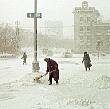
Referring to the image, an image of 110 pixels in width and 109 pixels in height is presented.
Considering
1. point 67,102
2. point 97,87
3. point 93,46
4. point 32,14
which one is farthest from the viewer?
point 93,46

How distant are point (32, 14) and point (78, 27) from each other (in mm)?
111502

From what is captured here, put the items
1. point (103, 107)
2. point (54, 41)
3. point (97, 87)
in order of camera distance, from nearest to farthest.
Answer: point (103, 107), point (97, 87), point (54, 41)

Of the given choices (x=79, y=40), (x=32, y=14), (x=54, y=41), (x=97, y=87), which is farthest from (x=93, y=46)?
(x=97, y=87)

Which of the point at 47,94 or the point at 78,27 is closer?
the point at 47,94

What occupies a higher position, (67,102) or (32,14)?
(32,14)

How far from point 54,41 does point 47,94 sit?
17515 centimetres

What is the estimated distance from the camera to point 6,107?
34.3ft

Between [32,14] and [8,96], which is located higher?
[32,14]

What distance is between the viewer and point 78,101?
36.5 ft

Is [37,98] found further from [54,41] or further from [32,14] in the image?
[54,41]

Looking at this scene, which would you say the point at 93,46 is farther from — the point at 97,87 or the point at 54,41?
the point at 97,87

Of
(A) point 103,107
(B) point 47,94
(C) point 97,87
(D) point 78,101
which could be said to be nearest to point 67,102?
(D) point 78,101

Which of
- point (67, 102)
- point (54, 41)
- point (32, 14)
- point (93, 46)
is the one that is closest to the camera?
point (67, 102)

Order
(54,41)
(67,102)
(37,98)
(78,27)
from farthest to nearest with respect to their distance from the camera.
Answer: (54,41) < (78,27) < (37,98) < (67,102)
